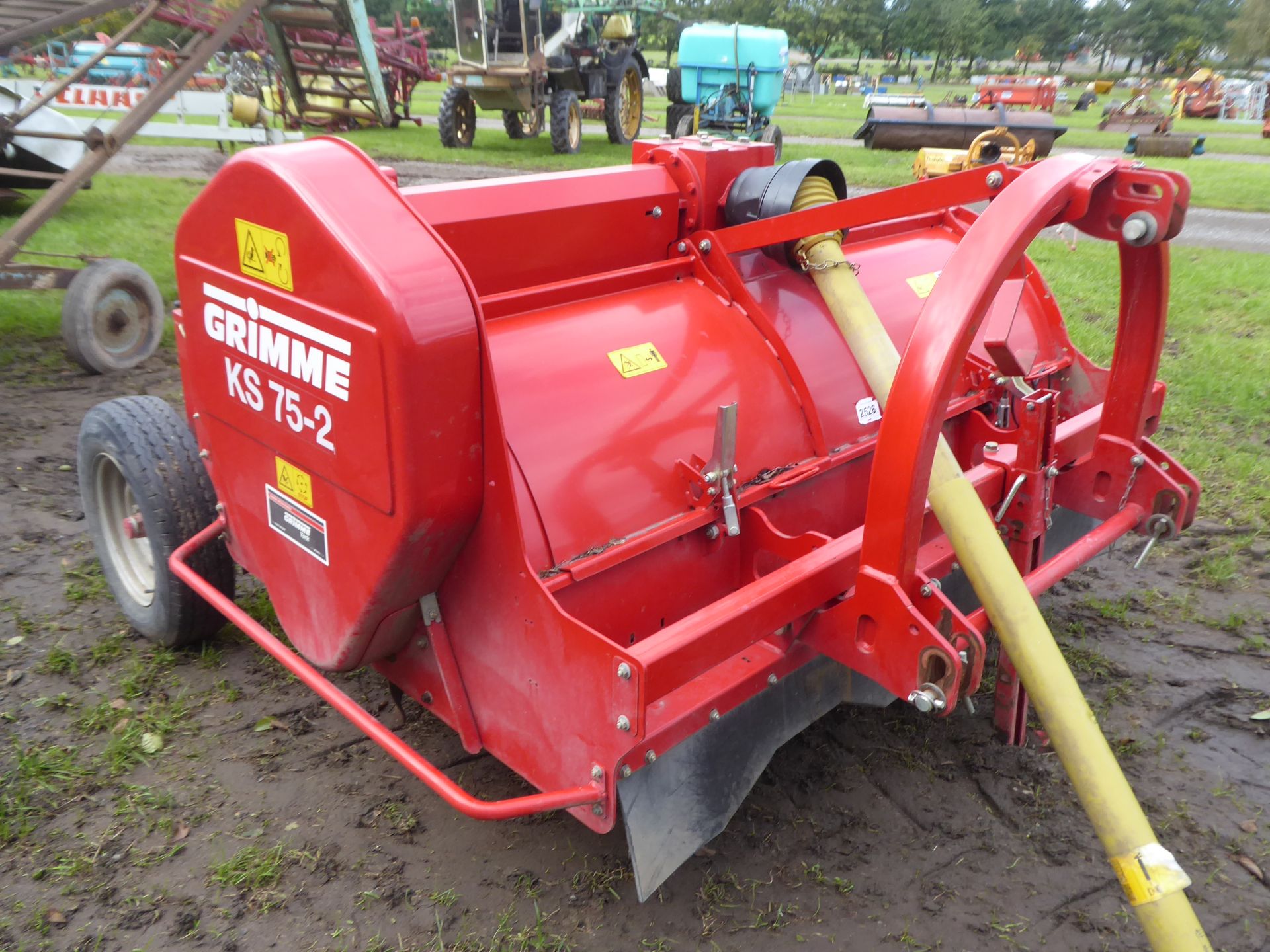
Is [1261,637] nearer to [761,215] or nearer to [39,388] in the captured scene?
[761,215]

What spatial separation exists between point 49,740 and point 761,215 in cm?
248

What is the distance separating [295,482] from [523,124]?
14234 mm

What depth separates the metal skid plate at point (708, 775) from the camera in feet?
6.43

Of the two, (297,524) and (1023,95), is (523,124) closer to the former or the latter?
(297,524)

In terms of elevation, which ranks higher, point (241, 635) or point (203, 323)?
point (203, 323)

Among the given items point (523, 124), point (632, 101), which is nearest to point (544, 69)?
point (523, 124)

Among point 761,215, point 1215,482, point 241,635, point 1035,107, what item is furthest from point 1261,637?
point 1035,107

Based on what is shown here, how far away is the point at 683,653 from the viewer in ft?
5.86

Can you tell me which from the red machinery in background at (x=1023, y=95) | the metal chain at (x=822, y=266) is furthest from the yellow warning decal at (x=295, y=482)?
the red machinery in background at (x=1023, y=95)

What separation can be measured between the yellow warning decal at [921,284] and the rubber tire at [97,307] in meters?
4.11

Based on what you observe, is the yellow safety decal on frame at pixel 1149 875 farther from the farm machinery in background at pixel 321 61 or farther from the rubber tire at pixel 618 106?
the rubber tire at pixel 618 106

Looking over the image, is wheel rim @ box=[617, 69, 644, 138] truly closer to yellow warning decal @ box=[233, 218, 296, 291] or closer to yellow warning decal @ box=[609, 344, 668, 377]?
yellow warning decal @ box=[609, 344, 668, 377]

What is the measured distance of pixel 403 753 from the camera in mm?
1949

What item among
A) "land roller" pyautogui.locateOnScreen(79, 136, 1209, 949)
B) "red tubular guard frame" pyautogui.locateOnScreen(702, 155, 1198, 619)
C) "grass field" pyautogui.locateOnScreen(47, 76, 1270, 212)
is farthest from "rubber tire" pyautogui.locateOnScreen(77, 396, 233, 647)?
"grass field" pyautogui.locateOnScreen(47, 76, 1270, 212)
